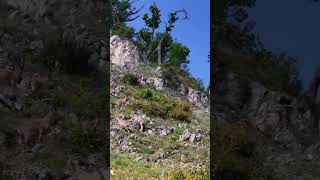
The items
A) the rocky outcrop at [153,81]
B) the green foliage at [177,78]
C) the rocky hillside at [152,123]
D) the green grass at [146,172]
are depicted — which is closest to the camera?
the green grass at [146,172]

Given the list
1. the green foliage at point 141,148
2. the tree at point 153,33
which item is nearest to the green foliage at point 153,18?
the tree at point 153,33

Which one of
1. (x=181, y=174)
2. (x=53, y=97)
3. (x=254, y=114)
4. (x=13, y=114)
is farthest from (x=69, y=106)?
(x=254, y=114)

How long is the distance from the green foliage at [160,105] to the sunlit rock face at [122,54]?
0.57 meters

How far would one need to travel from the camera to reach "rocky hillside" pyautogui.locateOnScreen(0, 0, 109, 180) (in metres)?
4.98

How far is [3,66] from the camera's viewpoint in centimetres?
521

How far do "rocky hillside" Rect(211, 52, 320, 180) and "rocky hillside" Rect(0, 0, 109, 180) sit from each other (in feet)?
4.06

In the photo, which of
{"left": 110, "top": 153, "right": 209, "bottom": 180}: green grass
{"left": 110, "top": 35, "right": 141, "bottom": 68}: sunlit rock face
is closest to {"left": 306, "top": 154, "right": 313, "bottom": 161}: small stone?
{"left": 110, "top": 153, "right": 209, "bottom": 180}: green grass

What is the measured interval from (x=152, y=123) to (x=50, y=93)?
1.67m

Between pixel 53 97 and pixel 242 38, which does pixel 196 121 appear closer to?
pixel 242 38

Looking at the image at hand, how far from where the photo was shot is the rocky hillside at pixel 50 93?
498 cm

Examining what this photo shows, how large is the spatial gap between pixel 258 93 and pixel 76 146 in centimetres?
196

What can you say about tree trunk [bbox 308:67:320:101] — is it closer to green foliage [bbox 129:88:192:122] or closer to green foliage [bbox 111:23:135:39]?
green foliage [bbox 129:88:192:122]

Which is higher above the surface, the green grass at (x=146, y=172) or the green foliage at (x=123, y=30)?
the green foliage at (x=123, y=30)

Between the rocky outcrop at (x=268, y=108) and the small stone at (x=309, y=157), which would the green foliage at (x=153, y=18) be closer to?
the rocky outcrop at (x=268, y=108)
